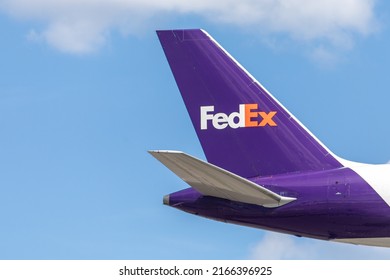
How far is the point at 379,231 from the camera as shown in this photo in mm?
37562

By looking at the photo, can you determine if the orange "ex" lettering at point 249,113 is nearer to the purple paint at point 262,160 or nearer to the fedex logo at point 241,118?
the fedex logo at point 241,118

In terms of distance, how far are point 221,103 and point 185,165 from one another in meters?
6.02

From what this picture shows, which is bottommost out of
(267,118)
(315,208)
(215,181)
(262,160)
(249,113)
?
(315,208)

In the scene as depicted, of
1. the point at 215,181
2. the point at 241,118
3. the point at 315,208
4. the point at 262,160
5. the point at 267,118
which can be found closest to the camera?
the point at 215,181

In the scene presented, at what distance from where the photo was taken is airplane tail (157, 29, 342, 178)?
3925 centimetres

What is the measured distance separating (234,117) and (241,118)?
0.23 m

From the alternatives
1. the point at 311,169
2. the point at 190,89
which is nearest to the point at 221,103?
the point at 190,89

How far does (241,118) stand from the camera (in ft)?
131

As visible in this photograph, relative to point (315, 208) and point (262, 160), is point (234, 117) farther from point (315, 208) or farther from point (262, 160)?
point (315, 208)

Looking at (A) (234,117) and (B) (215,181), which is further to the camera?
(A) (234,117)

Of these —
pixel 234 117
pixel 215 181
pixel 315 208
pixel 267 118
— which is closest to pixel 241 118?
pixel 234 117

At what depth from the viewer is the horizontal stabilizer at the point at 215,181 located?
33.8 metres

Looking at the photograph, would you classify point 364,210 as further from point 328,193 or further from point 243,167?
point 243,167


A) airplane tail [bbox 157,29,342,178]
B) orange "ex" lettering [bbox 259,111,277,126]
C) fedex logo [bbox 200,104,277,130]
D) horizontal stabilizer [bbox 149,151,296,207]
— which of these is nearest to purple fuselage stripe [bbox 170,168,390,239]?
horizontal stabilizer [bbox 149,151,296,207]
